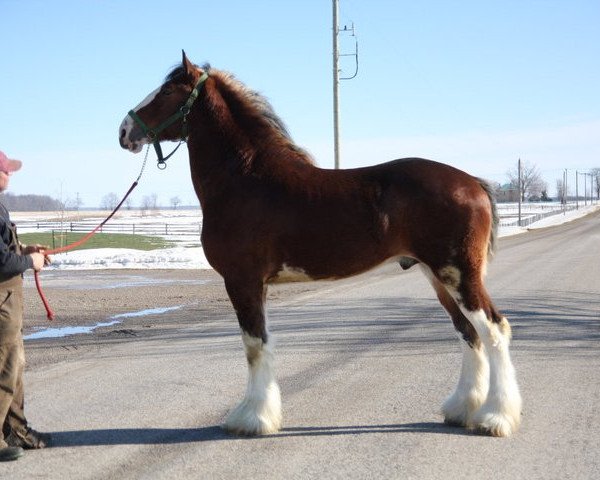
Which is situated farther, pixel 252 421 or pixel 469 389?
pixel 469 389

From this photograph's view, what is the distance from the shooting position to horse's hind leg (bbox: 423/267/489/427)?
521 centimetres

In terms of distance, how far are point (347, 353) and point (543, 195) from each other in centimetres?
15219

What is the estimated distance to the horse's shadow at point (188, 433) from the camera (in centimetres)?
498

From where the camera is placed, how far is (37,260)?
4.70 meters

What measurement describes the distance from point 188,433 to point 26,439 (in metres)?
1.10

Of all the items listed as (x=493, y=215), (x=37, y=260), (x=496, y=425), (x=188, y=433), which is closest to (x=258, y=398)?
(x=188, y=433)

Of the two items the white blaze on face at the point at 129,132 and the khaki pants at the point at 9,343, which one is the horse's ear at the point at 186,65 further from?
the khaki pants at the point at 9,343

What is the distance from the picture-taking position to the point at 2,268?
176 inches

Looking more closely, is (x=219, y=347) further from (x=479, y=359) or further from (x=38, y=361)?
(x=479, y=359)

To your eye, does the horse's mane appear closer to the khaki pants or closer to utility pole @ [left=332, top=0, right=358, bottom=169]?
the khaki pants

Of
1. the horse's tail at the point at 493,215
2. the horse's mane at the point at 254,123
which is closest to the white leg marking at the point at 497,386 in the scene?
the horse's tail at the point at 493,215

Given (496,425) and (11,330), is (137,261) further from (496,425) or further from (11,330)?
(496,425)

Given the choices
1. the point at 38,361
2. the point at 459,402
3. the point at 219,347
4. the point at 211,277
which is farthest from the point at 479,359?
the point at 211,277

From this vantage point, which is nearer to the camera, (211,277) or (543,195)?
(211,277)
